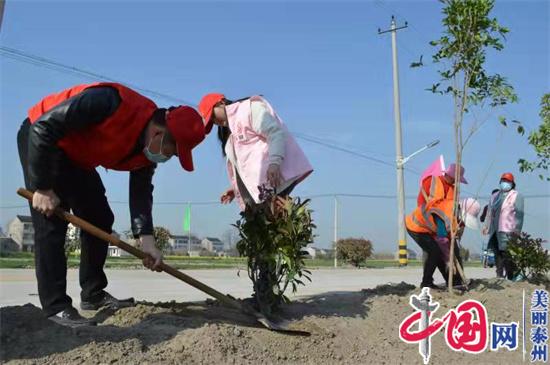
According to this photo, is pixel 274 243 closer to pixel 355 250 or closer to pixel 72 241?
pixel 72 241

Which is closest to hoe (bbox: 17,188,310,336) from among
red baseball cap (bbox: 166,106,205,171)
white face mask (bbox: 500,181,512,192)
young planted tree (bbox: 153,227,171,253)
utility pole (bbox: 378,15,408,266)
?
red baseball cap (bbox: 166,106,205,171)

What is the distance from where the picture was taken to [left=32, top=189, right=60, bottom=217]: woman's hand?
10.1ft

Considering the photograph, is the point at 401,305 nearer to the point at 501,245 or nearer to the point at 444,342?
the point at 444,342

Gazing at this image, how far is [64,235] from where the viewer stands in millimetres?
3377

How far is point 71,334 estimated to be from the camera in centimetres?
292

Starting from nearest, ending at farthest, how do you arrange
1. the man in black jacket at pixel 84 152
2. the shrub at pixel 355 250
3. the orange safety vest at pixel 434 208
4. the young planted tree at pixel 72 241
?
the man in black jacket at pixel 84 152
the orange safety vest at pixel 434 208
the young planted tree at pixel 72 241
the shrub at pixel 355 250

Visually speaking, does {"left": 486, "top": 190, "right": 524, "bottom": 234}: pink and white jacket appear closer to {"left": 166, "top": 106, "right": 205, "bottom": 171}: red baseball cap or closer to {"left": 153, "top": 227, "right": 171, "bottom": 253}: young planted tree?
{"left": 166, "top": 106, "right": 205, "bottom": 171}: red baseball cap

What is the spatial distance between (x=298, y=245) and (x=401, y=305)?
1.32m

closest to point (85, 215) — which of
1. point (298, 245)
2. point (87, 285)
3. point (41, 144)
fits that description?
point (87, 285)

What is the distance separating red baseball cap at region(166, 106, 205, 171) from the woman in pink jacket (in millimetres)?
780

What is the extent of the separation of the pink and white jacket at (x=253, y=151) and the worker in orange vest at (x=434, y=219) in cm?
216

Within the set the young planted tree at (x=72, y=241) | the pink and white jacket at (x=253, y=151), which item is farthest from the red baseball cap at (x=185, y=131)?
the young planted tree at (x=72, y=241)

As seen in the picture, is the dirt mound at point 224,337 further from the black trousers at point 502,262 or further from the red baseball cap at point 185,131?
the black trousers at point 502,262

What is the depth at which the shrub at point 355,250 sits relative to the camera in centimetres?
1988
